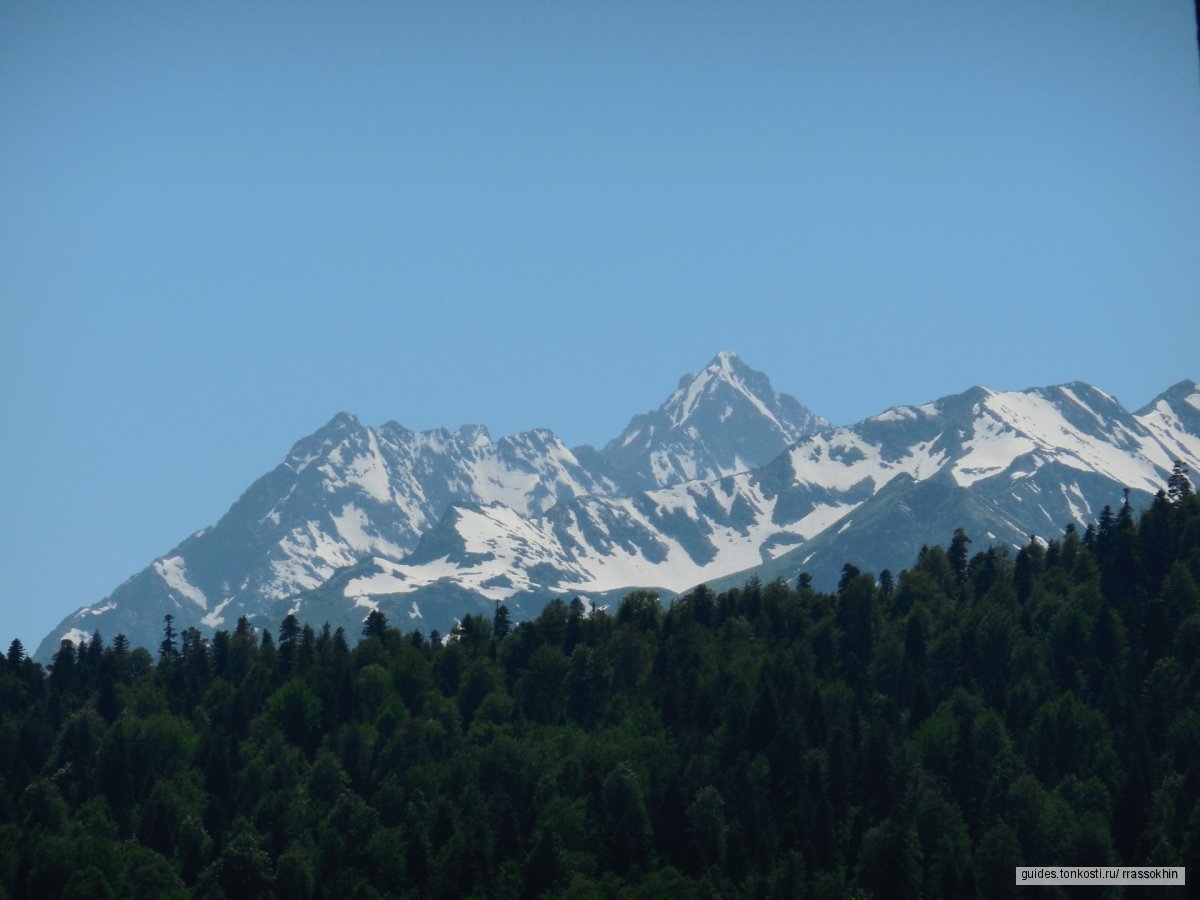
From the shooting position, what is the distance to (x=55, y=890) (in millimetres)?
165875

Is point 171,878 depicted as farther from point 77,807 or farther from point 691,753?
point 691,753

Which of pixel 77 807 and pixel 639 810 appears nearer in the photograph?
pixel 639 810

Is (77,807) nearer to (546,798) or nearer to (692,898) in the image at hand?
(546,798)

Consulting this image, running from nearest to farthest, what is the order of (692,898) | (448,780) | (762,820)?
(692,898), (762,820), (448,780)

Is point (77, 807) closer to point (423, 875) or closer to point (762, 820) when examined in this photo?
point (423, 875)

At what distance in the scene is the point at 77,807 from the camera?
632ft

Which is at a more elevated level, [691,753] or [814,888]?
[691,753]

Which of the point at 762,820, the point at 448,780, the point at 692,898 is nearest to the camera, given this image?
the point at 692,898

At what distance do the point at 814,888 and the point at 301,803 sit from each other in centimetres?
5247

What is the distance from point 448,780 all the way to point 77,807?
38.1 m

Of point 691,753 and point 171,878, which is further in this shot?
point 691,753

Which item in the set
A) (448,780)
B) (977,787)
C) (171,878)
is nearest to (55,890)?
(171,878)

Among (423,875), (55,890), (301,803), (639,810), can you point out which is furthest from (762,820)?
(55,890)

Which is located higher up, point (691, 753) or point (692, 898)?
point (691, 753)
